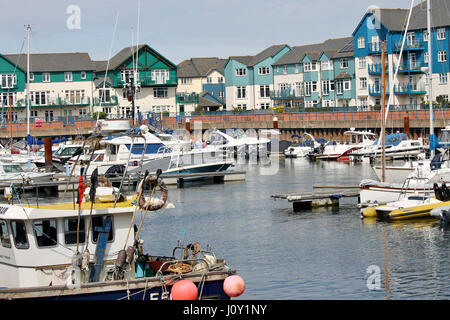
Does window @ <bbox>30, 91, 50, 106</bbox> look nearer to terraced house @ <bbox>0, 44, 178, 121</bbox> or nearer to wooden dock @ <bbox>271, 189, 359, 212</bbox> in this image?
terraced house @ <bbox>0, 44, 178, 121</bbox>

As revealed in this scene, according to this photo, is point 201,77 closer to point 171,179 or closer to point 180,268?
point 171,179

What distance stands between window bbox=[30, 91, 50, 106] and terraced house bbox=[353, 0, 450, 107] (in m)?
42.5

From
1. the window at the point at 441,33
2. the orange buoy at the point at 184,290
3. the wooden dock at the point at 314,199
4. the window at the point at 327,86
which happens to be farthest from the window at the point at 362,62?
the orange buoy at the point at 184,290

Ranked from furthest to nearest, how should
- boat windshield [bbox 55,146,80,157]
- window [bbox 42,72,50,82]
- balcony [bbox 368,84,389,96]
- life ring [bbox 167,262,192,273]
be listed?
window [bbox 42,72,50,82], balcony [bbox 368,84,389,96], boat windshield [bbox 55,146,80,157], life ring [bbox 167,262,192,273]

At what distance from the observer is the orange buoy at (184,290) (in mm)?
18062

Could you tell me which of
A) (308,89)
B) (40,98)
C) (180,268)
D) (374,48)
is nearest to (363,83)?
(374,48)

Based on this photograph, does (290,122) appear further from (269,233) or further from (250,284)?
(250,284)

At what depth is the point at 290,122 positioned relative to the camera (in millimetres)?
90375

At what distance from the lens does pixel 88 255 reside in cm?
1923

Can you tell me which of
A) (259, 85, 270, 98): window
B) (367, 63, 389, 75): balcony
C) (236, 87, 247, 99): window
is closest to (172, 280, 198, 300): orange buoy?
(367, 63, 389, 75): balcony

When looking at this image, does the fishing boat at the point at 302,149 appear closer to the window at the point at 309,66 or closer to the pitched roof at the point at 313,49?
the window at the point at 309,66

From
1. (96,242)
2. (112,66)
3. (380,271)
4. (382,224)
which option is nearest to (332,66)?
(112,66)

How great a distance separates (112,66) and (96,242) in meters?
89.1

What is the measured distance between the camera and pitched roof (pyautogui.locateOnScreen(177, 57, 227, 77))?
13875 centimetres
